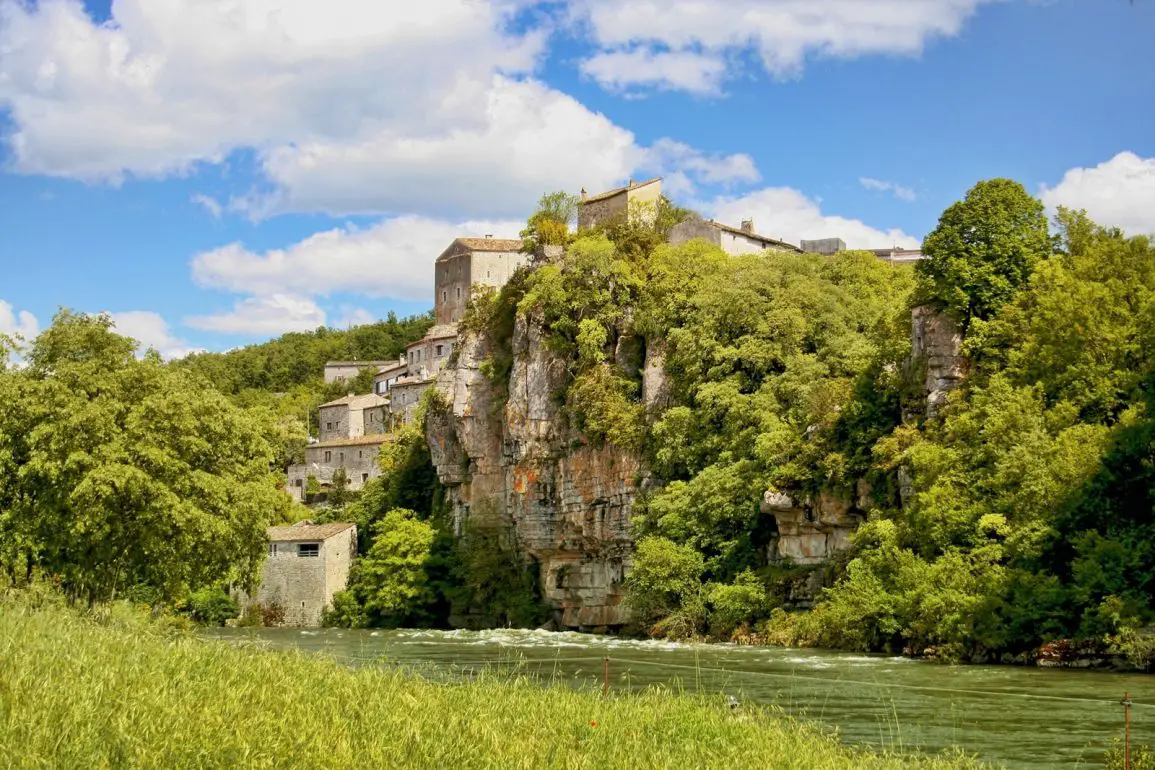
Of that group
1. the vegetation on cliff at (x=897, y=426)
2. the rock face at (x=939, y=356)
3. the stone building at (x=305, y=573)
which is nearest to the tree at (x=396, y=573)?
the stone building at (x=305, y=573)

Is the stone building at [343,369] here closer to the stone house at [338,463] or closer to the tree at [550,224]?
the stone house at [338,463]

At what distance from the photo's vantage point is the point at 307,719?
14875 millimetres

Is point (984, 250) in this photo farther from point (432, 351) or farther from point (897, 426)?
point (432, 351)

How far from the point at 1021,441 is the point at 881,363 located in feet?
37.3

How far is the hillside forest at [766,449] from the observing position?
35531 mm

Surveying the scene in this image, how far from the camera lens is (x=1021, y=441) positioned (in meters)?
45.1

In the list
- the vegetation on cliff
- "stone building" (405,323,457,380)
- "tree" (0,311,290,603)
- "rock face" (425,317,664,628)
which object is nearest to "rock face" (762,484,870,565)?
the vegetation on cliff

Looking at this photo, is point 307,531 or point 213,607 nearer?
point 213,607

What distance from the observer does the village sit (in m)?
81.6

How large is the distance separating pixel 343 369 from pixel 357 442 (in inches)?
1511

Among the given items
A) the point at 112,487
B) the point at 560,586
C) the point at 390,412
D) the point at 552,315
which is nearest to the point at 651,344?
the point at 552,315

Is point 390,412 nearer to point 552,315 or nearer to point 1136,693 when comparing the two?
point 552,315

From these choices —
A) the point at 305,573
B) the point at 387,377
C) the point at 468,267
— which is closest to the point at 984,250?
the point at 305,573

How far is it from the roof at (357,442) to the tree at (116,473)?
2715 inches
